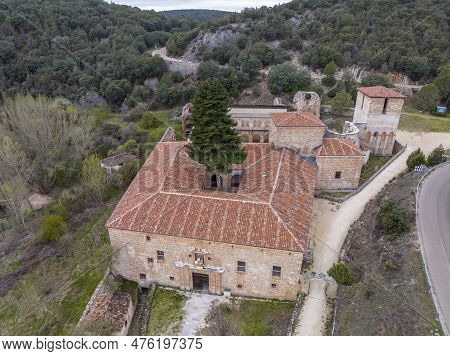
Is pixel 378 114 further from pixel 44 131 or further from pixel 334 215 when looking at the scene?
pixel 44 131

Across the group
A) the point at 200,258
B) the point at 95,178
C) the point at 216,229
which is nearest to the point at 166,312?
the point at 200,258

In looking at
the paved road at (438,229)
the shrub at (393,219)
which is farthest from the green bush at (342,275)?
the shrub at (393,219)

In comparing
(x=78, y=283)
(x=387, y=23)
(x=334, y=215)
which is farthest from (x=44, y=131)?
(x=387, y=23)

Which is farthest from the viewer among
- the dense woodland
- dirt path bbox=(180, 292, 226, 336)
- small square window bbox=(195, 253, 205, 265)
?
the dense woodland

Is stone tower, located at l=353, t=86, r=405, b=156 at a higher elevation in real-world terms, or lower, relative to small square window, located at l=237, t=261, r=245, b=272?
higher

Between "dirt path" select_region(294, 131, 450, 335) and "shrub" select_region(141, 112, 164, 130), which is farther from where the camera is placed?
"shrub" select_region(141, 112, 164, 130)

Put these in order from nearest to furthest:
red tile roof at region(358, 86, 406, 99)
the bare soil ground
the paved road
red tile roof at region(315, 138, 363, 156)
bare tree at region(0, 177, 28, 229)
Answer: the bare soil ground < the paved road < red tile roof at region(315, 138, 363, 156) < bare tree at region(0, 177, 28, 229) < red tile roof at region(358, 86, 406, 99)

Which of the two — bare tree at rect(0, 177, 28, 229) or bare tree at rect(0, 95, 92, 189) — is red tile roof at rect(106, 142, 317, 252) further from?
bare tree at rect(0, 95, 92, 189)

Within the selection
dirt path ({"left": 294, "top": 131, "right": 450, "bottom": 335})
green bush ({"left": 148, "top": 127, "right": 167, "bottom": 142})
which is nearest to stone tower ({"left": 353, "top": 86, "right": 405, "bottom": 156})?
dirt path ({"left": 294, "top": 131, "right": 450, "bottom": 335})
